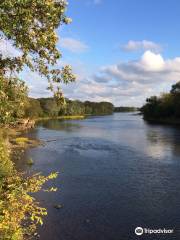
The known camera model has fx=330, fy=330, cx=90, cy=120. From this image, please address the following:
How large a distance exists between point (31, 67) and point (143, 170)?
120 ft

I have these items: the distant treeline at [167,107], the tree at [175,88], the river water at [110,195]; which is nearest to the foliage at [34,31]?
the river water at [110,195]

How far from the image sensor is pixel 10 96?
12391 mm

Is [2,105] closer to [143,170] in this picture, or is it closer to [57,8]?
[57,8]

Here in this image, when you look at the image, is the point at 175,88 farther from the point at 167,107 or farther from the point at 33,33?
the point at 33,33

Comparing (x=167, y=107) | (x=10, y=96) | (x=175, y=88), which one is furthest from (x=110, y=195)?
(x=175, y=88)

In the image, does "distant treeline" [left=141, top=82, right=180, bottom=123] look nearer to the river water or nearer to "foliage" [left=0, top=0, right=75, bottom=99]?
the river water

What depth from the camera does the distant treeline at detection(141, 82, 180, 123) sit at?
162 metres

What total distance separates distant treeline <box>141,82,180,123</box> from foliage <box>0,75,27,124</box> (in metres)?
150

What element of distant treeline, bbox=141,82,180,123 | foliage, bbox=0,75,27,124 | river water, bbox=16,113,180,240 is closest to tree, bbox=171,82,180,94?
distant treeline, bbox=141,82,180,123

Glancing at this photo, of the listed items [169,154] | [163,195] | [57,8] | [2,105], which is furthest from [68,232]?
[169,154]

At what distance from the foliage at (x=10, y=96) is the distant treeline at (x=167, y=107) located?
493ft

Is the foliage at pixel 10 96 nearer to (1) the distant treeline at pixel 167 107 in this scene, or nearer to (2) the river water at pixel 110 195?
(2) the river water at pixel 110 195

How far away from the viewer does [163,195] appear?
34219 mm

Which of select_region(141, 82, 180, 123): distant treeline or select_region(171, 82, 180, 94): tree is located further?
select_region(171, 82, 180, 94): tree
